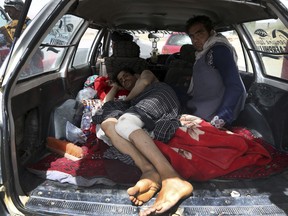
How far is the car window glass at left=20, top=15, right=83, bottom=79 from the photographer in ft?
10.5

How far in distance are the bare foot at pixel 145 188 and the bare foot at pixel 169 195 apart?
8 centimetres

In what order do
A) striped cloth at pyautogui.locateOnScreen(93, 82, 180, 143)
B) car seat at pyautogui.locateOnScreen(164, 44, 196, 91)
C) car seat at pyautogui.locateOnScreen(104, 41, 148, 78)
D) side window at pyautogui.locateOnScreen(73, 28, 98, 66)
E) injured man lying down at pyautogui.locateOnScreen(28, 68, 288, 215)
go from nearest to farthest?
1. injured man lying down at pyautogui.locateOnScreen(28, 68, 288, 215)
2. striped cloth at pyautogui.locateOnScreen(93, 82, 180, 143)
3. car seat at pyautogui.locateOnScreen(164, 44, 196, 91)
4. car seat at pyautogui.locateOnScreen(104, 41, 148, 78)
5. side window at pyautogui.locateOnScreen(73, 28, 98, 66)

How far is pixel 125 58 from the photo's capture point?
4.93 metres

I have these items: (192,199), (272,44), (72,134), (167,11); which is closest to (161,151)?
(192,199)

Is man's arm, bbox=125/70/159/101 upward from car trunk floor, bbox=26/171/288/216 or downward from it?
upward

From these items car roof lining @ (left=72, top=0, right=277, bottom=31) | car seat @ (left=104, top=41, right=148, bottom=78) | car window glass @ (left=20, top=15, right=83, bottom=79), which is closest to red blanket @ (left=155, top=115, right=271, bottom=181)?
car roof lining @ (left=72, top=0, right=277, bottom=31)

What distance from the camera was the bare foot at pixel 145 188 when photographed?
7.07ft

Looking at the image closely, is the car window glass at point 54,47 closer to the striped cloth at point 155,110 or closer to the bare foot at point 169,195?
the striped cloth at point 155,110

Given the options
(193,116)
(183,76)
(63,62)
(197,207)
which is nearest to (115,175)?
(197,207)

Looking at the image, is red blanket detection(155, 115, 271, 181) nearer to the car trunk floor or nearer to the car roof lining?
the car trunk floor

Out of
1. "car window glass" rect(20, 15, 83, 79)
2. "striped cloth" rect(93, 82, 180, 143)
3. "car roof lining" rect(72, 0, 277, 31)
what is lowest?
"striped cloth" rect(93, 82, 180, 143)

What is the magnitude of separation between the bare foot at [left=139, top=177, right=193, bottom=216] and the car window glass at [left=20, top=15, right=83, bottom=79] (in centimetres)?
152

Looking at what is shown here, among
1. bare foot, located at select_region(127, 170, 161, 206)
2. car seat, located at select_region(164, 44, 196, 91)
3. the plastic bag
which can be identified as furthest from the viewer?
car seat, located at select_region(164, 44, 196, 91)

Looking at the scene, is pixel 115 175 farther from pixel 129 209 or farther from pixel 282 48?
pixel 282 48
